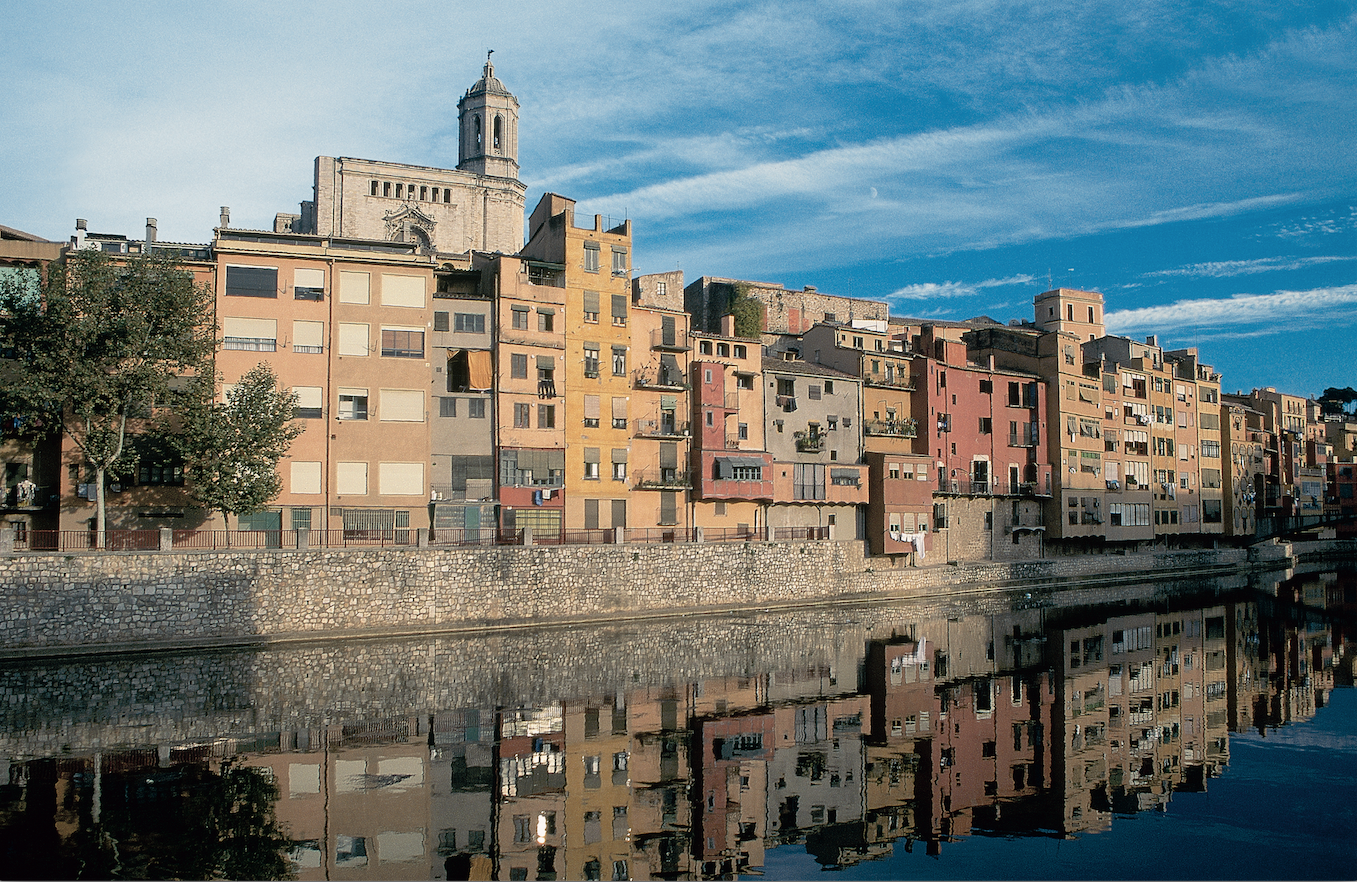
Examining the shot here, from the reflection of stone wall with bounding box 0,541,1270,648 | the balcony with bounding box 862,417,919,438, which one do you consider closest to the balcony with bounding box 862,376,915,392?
the balcony with bounding box 862,417,919,438

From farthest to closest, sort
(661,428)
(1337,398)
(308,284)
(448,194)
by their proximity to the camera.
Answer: (1337,398) → (448,194) → (661,428) → (308,284)

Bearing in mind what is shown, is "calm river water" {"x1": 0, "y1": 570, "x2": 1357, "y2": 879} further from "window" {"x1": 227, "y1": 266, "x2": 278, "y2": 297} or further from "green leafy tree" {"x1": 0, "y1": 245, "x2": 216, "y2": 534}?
"window" {"x1": 227, "y1": 266, "x2": 278, "y2": 297}

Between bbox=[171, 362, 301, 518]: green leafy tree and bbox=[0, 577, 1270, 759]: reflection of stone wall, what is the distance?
6.92m

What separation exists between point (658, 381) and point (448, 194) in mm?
48849

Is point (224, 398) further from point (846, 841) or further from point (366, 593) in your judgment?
point (846, 841)

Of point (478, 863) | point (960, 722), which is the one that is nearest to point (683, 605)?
point (960, 722)

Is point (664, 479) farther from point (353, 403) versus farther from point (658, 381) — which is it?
point (353, 403)

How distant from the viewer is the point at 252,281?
4462 cm

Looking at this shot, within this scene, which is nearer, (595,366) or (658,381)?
(595,366)

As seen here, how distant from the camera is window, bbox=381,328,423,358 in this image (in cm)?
4647

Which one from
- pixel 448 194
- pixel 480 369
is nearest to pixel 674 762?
pixel 480 369

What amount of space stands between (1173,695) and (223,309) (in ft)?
141

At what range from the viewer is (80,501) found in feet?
136

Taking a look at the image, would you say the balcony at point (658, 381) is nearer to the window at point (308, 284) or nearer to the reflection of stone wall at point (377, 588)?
the reflection of stone wall at point (377, 588)
